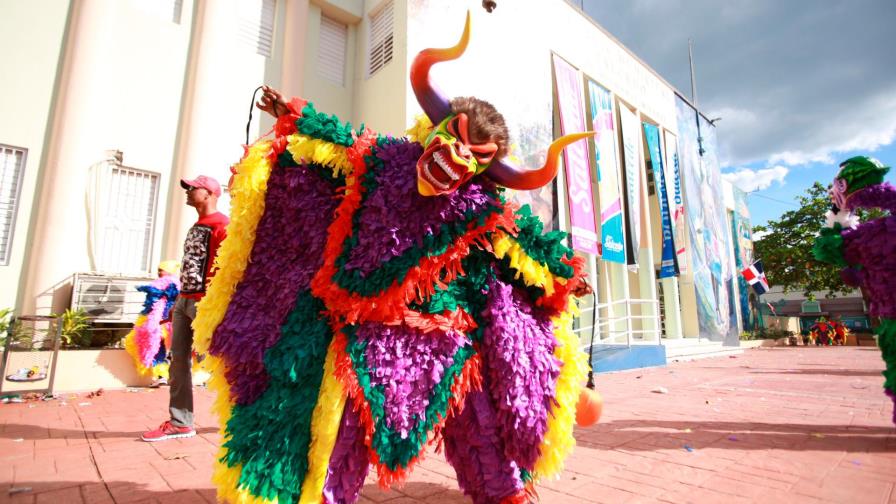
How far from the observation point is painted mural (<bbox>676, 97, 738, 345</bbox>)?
48.9 feet

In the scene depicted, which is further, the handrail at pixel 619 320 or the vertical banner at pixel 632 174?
the vertical banner at pixel 632 174

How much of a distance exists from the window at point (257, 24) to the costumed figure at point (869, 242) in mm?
8087

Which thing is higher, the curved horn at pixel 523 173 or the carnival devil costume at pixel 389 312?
the curved horn at pixel 523 173

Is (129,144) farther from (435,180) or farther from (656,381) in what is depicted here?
(656,381)

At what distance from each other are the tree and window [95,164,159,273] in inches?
980

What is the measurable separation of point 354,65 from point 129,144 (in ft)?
14.2

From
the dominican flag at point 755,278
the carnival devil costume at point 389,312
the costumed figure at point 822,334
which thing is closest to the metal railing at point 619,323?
the dominican flag at point 755,278

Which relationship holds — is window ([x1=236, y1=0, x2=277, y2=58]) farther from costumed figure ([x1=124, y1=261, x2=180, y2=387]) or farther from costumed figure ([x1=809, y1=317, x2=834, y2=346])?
costumed figure ([x1=809, y1=317, x2=834, y2=346])

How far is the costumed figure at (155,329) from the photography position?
503 centimetres

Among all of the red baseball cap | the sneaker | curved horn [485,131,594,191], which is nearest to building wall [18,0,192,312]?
the sneaker

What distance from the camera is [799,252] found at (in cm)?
2106

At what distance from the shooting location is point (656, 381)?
6.79 m

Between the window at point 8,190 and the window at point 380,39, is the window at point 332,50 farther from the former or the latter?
the window at point 8,190

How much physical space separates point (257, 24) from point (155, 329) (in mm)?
5575
